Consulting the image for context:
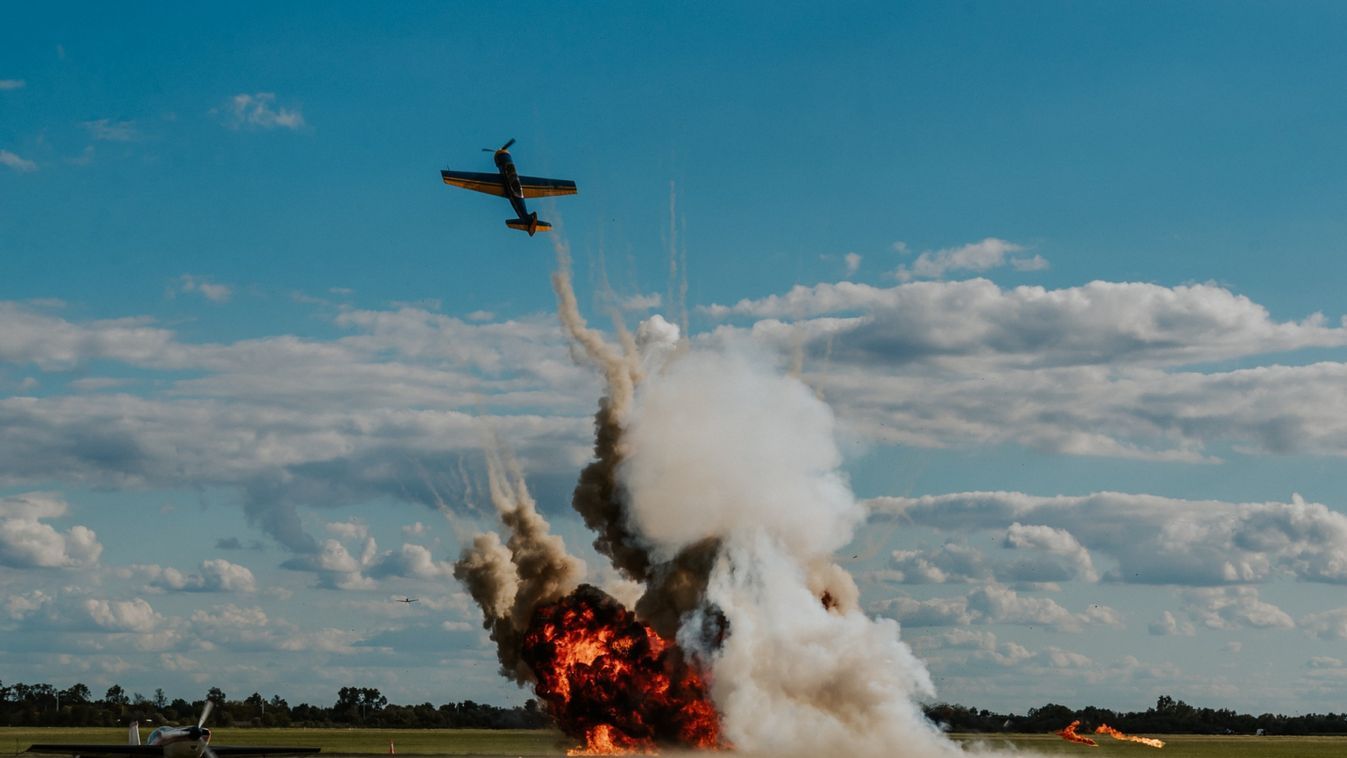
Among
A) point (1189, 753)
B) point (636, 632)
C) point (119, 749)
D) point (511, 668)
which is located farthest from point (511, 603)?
point (1189, 753)

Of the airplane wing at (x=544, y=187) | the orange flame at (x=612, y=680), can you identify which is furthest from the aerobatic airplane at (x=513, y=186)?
the orange flame at (x=612, y=680)

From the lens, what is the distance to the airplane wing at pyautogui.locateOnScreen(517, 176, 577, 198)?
393ft

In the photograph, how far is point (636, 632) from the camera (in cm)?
12050

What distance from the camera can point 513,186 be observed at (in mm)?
119500

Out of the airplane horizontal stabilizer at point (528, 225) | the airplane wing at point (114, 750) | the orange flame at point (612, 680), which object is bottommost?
the airplane wing at point (114, 750)

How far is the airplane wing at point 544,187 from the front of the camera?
120 meters

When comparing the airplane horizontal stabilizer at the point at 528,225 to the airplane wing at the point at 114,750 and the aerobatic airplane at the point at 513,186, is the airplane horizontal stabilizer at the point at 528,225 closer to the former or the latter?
the aerobatic airplane at the point at 513,186

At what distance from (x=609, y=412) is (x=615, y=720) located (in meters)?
27.1

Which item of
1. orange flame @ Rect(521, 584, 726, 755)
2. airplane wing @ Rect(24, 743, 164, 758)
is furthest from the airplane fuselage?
orange flame @ Rect(521, 584, 726, 755)

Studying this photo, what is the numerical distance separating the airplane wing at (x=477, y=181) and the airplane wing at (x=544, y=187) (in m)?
0.96

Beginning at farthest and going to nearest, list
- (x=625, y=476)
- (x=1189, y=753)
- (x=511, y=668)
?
(x=1189, y=753), (x=511, y=668), (x=625, y=476)

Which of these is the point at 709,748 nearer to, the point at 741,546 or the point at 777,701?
the point at 777,701

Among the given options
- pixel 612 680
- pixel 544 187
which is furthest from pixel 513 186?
pixel 612 680

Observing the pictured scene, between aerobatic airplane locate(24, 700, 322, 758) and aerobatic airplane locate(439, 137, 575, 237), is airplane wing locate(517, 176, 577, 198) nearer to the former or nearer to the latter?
aerobatic airplane locate(439, 137, 575, 237)
